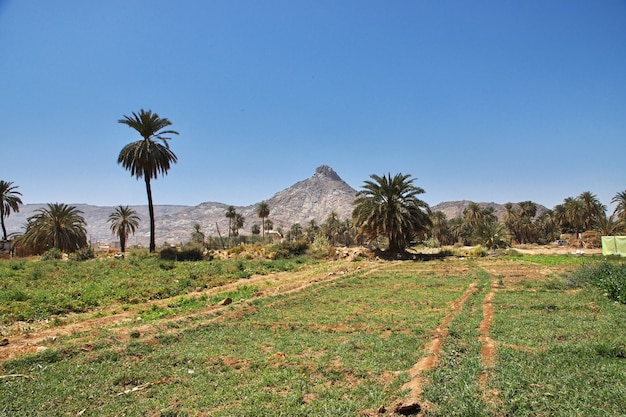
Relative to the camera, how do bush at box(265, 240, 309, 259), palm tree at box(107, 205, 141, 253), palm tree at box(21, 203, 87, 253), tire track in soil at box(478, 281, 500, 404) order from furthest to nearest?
palm tree at box(107, 205, 141, 253), palm tree at box(21, 203, 87, 253), bush at box(265, 240, 309, 259), tire track in soil at box(478, 281, 500, 404)

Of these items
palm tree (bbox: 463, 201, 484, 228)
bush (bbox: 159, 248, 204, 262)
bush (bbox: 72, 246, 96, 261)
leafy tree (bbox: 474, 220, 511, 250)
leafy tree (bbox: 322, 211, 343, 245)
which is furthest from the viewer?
leafy tree (bbox: 322, 211, 343, 245)

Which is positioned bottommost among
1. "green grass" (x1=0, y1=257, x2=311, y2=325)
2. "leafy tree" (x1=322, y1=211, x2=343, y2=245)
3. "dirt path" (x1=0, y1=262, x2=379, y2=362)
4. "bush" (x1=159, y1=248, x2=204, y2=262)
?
"dirt path" (x1=0, y1=262, x2=379, y2=362)

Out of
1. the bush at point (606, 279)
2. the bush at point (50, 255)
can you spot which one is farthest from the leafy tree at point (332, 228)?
the bush at point (606, 279)

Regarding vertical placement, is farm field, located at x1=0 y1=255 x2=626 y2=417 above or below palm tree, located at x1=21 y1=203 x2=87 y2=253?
below

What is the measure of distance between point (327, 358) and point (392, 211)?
2683 cm

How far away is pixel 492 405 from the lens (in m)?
4.64

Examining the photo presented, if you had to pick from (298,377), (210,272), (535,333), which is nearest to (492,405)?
(298,377)

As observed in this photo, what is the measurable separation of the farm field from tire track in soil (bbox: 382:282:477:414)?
4cm

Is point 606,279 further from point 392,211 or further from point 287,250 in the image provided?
point 287,250

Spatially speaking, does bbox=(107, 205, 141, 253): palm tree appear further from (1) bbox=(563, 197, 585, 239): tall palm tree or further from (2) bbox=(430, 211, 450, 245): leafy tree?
(1) bbox=(563, 197, 585, 239): tall palm tree

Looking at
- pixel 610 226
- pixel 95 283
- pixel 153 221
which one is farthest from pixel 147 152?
pixel 610 226

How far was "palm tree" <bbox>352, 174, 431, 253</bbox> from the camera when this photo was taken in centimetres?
3212

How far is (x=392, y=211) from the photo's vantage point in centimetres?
3275

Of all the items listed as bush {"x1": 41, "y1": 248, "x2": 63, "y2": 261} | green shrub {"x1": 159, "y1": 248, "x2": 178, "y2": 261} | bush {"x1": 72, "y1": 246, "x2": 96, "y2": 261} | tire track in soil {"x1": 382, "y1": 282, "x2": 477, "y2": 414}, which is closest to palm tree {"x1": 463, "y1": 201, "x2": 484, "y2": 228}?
green shrub {"x1": 159, "y1": 248, "x2": 178, "y2": 261}
